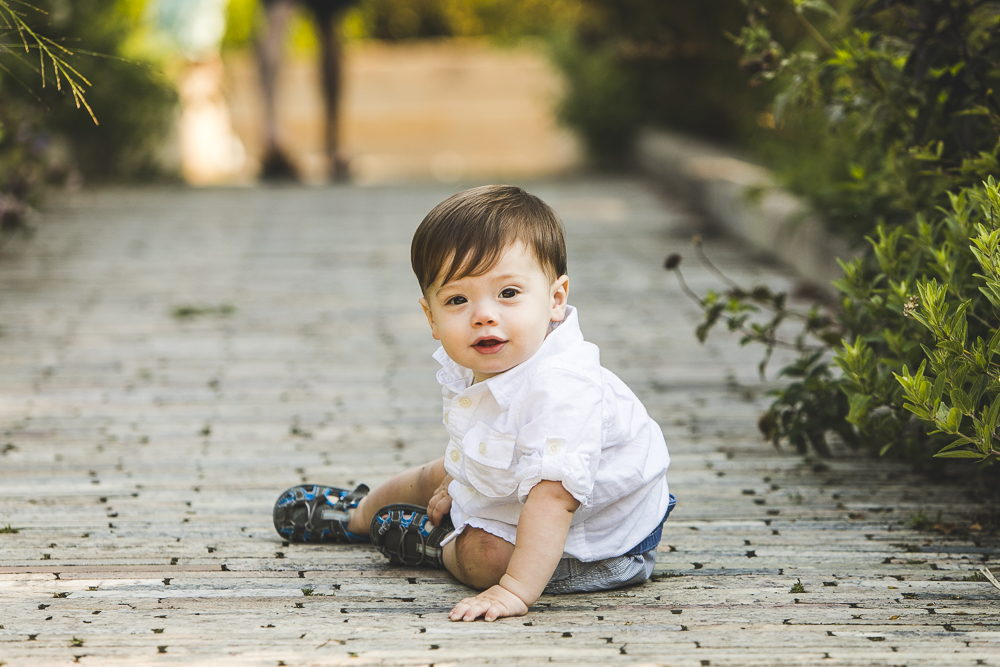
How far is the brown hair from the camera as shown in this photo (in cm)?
201

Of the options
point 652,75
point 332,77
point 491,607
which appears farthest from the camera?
point 652,75

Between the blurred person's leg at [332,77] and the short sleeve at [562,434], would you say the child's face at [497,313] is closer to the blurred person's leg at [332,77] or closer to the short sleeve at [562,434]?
the short sleeve at [562,434]

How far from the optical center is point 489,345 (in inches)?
80.8

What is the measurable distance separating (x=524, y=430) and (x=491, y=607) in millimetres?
309

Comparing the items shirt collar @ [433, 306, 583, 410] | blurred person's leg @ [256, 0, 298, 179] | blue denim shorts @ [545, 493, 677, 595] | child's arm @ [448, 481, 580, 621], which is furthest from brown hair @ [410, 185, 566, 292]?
blurred person's leg @ [256, 0, 298, 179]

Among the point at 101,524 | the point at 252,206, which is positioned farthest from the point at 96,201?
the point at 101,524

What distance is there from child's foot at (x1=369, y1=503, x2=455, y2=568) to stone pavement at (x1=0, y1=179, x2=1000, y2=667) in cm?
4

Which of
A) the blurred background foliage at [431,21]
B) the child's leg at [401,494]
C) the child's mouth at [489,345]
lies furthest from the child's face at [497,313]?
the blurred background foliage at [431,21]

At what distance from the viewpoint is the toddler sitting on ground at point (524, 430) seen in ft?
6.40

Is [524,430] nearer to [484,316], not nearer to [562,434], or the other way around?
[562,434]

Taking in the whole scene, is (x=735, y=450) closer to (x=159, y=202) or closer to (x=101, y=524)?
(x=101, y=524)

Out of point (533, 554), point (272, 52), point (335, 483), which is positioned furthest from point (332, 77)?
point (533, 554)

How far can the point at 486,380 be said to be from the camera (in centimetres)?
209

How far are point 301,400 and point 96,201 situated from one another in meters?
4.39
